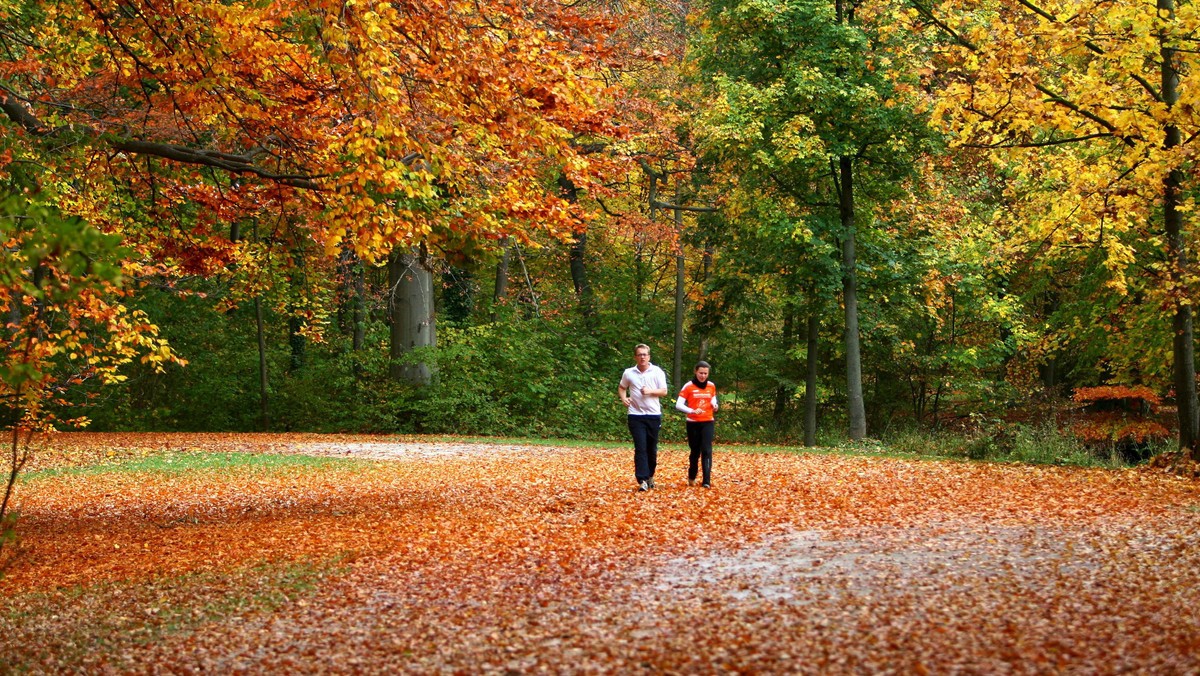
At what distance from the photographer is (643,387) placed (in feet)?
40.0

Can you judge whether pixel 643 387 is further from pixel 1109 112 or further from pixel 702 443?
pixel 1109 112

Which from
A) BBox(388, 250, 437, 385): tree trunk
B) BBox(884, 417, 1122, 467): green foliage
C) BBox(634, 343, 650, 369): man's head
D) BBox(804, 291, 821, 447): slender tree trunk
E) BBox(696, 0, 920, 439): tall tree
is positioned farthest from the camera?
BBox(388, 250, 437, 385): tree trunk

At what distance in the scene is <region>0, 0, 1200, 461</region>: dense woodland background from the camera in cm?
966

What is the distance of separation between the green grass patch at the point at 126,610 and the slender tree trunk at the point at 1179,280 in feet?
39.3

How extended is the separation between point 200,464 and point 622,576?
38.5 ft

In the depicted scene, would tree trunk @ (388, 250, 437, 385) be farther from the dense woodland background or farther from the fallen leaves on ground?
the fallen leaves on ground

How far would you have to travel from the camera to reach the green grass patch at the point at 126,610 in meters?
6.42

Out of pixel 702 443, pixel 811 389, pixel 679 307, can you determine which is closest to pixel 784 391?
pixel 679 307

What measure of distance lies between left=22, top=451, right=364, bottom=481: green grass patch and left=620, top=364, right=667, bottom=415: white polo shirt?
6678mm

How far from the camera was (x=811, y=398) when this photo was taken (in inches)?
990

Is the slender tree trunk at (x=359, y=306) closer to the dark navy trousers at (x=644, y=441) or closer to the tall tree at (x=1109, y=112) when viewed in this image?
the dark navy trousers at (x=644, y=441)

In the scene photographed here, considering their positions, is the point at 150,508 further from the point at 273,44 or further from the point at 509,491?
the point at 273,44

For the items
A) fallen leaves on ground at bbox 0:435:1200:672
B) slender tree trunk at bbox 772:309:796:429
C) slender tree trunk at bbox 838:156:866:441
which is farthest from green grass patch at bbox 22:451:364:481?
slender tree trunk at bbox 772:309:796:429

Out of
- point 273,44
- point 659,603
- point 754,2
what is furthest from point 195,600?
point 754,2
